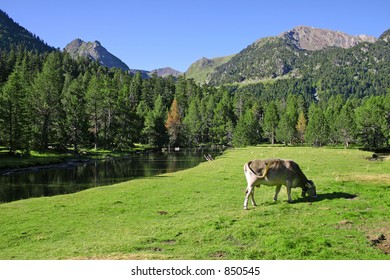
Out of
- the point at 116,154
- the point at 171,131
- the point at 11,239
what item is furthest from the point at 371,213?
the point at 171,131

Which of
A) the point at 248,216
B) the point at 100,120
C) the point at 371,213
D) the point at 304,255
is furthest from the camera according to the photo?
the point at 100,120

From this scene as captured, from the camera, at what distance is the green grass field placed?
1484cm

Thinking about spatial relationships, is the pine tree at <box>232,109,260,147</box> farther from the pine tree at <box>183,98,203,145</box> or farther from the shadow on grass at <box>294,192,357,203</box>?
the shadow on grass at <box>294,192,357,203</box>

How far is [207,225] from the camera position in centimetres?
1952

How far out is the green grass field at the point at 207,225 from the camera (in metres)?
14.8

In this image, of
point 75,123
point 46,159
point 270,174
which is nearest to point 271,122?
point 75,123

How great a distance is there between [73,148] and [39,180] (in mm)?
47312

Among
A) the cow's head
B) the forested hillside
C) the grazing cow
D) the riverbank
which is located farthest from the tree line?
the cow's head

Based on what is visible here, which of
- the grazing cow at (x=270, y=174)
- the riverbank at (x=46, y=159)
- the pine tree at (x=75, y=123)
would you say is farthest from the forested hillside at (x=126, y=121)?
the grazing cow at (x=270, y=174)

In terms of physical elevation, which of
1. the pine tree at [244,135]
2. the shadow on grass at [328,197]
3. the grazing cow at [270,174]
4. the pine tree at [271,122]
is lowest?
the shadow on grass at [328,197]

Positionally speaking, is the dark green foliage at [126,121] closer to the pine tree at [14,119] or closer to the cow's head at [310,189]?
the pine tree at [14,119]

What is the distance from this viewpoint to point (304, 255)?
13750 millimetres

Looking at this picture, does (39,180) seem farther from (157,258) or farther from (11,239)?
(157,258)

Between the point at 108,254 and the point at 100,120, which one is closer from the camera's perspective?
the point at 108,254
